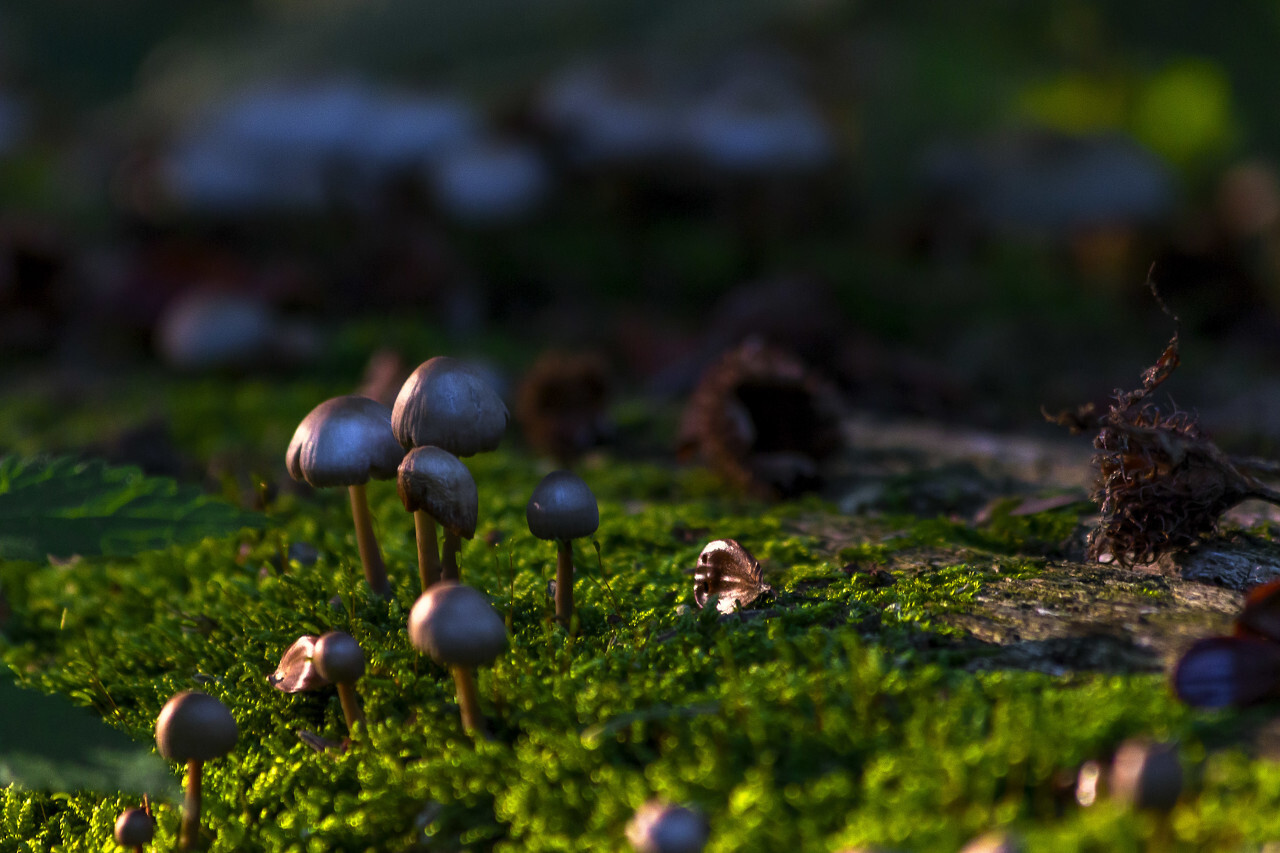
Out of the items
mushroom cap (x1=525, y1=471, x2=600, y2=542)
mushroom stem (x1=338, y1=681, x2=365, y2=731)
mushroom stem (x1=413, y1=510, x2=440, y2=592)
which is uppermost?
mushroom cap (x1=525, y1=471, x2=600, y2=542)

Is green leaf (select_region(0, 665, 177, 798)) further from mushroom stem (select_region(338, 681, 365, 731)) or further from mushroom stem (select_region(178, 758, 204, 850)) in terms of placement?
mushroom stem (select_region(338, 681, 365, 731))

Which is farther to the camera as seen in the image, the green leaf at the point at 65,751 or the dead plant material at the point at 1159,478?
the dead plant material at the point at 1159,478

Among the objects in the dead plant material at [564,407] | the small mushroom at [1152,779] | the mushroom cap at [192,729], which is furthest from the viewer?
the dead plant material at [564,407]

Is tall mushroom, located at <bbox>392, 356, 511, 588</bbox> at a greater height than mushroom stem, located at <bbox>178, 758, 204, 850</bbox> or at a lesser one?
greater

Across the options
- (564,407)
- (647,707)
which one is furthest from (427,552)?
(564,407)

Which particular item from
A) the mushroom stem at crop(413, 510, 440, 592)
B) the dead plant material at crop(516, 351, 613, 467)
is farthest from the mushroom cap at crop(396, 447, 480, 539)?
the dead plant material at crop(516, 351, 613, 467)

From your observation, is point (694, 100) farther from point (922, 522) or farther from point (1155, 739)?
point (1155, 739)

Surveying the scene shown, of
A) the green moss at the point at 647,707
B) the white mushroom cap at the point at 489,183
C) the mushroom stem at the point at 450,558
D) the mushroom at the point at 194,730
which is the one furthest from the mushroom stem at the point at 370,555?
the white mushroom cap at the point at 489,183

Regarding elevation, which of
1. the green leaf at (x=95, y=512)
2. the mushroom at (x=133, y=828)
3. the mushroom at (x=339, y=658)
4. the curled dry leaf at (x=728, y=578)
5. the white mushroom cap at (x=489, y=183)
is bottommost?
the mushroom at (x=133, y=828)

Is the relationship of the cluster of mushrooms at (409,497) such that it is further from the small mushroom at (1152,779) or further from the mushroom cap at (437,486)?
the small mushroom at (1152,779)

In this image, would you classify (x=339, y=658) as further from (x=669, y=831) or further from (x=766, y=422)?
(x=766, y=422)
